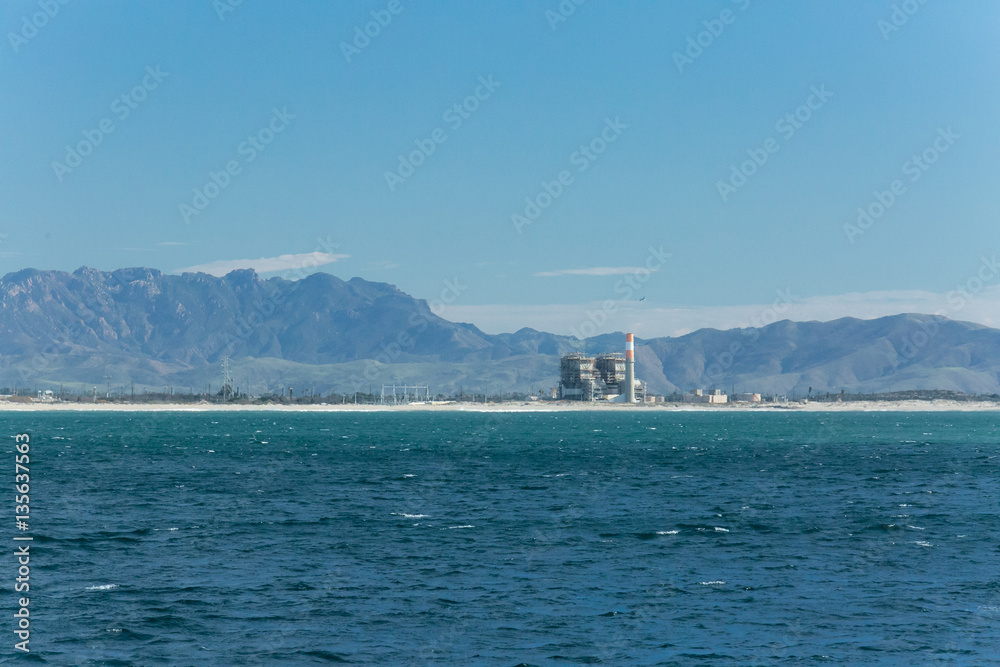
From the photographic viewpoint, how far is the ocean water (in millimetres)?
31000

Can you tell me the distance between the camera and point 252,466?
98.9 metres

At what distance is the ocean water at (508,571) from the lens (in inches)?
1220

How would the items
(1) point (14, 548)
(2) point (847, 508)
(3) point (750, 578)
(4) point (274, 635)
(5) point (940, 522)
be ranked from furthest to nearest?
(2) point (847, 508)
(5) point (940, 522)
(1) point (14, 548)
(3) point (750, 578)
(4) point (274, 635)

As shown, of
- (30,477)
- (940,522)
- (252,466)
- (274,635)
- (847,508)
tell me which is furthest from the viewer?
(252,466)

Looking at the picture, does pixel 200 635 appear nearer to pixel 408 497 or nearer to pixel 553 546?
pixel 553 546

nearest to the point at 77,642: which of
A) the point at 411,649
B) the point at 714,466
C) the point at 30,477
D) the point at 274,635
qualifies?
the point at 274,635

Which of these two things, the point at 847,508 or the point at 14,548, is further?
the point at 847,508

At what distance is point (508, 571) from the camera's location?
4197 centimetres

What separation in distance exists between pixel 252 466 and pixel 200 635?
68.9m

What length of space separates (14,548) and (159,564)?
28.1 feet

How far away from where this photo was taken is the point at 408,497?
227 ft

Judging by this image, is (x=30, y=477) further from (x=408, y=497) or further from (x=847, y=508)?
(x=847, y=508)

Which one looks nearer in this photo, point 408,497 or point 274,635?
point 274,635

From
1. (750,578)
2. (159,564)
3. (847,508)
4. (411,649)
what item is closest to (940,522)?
(847,508)
